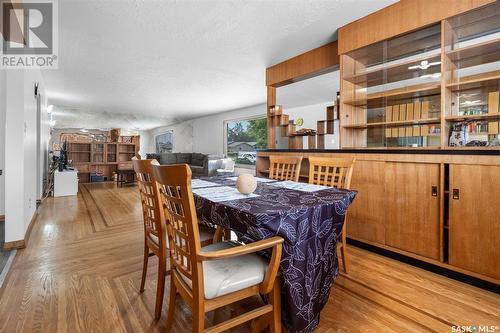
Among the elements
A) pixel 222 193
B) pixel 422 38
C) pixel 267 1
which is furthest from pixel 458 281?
pixel 267 1

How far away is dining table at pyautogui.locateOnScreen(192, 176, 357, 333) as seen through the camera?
114cm

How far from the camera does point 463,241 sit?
188 centimetres

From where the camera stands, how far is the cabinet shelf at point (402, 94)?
233 centimetres

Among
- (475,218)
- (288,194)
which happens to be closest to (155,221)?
(288,194)

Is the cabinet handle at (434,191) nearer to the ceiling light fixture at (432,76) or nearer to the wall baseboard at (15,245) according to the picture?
the ceiling light fixture at (432,76)

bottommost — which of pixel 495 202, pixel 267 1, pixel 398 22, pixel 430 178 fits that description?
pixel 495 202

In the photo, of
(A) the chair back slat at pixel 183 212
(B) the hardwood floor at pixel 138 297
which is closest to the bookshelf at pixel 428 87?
(B) the hardwood floor at pixel 138 297

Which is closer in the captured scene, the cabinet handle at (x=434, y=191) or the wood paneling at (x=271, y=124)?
the cabinet handle at (x=434, y=191)

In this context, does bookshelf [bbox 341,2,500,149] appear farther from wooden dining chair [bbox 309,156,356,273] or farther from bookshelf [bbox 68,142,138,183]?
bookshelf [bbox 68,142,138,183]

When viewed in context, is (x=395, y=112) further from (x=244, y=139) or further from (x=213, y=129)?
(x=213, y=129)

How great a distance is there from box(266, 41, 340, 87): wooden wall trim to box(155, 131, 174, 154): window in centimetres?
832

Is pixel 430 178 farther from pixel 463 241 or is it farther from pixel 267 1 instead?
pixel 267 1

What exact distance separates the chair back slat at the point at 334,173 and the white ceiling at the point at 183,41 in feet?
5.00

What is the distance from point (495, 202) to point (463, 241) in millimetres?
356
